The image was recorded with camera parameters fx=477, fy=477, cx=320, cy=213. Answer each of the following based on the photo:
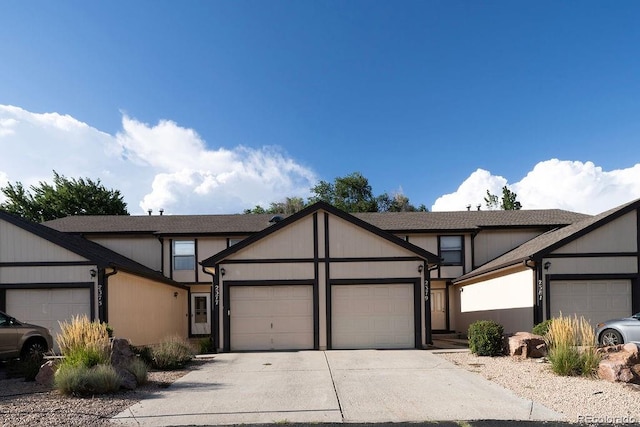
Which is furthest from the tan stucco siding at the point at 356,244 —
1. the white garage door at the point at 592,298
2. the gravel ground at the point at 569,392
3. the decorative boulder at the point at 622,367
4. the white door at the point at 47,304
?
the white door at the point at 47,304

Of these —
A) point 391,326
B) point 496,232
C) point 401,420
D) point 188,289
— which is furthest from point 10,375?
point 496,232

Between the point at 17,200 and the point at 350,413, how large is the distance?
39.3 m

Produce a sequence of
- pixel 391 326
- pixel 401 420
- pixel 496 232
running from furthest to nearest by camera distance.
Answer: pixel 496 232 < pixel 391 326 < pixel 401 420

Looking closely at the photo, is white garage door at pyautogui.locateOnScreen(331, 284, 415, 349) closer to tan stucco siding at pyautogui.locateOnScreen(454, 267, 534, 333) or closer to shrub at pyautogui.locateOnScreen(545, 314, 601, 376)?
tan stucco siding at pyautogui.locateOnScreen(454, 267, 534, 333)

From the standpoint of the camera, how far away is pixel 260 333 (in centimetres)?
1634

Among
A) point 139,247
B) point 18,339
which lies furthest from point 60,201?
point 18,339

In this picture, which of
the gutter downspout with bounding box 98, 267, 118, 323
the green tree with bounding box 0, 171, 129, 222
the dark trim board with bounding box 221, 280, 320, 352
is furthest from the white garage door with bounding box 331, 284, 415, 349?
the green tree with bounding box 0, 171, 129, 222

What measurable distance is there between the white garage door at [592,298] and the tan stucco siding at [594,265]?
36 centimetres

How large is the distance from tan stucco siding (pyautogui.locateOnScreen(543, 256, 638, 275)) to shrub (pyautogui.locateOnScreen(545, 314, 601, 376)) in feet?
18.6

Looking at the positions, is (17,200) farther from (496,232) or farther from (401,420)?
(401,420)

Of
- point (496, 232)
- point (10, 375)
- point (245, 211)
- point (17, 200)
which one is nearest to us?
point (10, 375)

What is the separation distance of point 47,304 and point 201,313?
834 centimetres

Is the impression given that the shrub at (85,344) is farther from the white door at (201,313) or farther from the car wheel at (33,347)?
the white door at (201,313)

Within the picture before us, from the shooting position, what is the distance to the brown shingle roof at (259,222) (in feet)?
73.7
